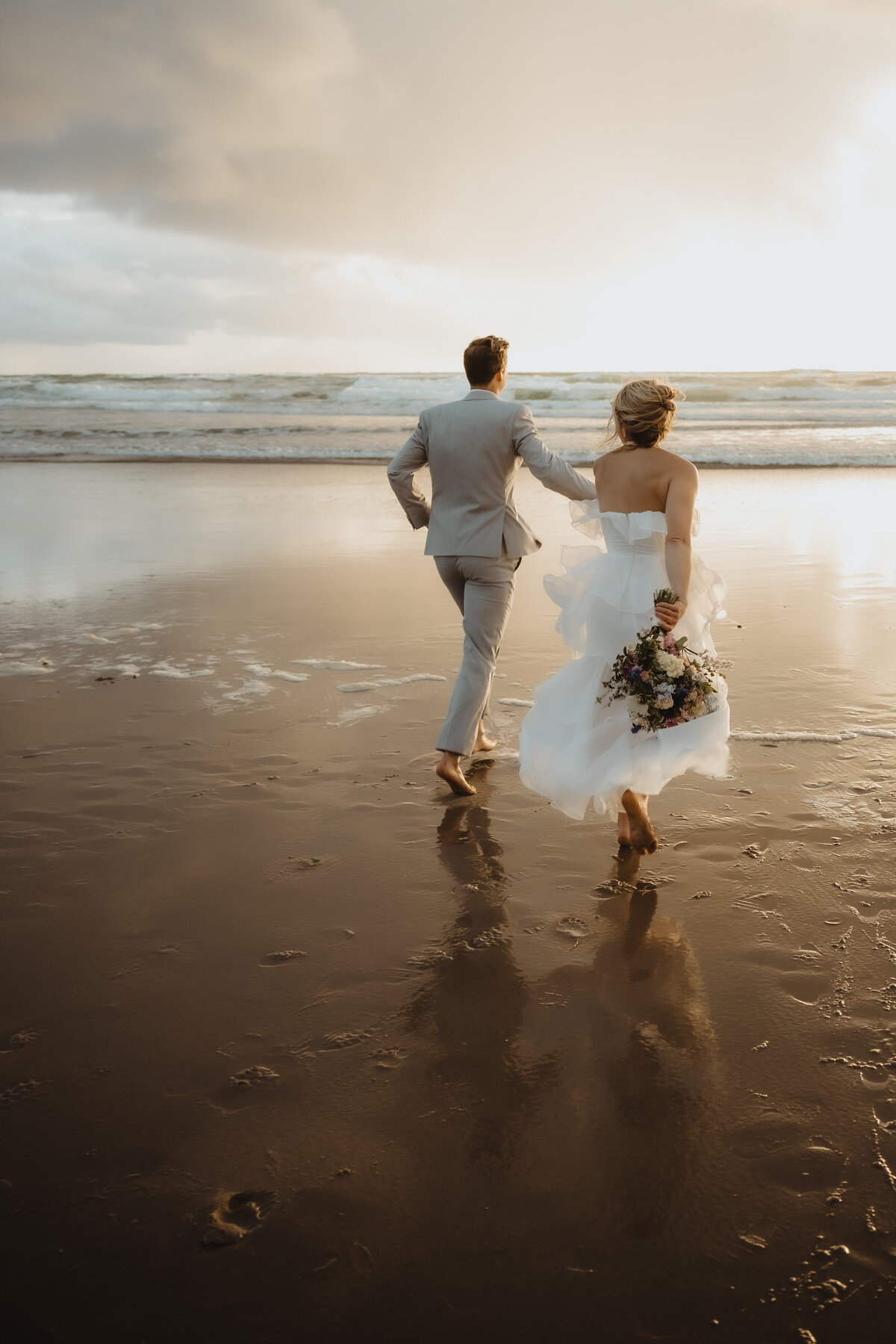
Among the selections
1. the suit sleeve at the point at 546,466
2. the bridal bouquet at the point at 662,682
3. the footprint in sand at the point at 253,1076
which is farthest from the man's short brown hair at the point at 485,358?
the footprint in sand at the point at 253,1076

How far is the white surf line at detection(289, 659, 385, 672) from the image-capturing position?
6.19 metres

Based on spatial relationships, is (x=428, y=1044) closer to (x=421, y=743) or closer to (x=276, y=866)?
(x=276, y=866)

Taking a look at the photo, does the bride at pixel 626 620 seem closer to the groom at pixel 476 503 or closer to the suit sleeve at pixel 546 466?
the suit sleeve at pixel 546 466

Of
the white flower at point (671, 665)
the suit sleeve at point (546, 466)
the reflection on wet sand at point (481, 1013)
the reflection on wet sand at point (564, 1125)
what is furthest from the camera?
the suit sleeve at point (546, 466)

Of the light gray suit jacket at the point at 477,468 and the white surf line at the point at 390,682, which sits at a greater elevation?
the light gray suit jacket at the point at 477,468

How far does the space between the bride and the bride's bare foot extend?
0.51 metres

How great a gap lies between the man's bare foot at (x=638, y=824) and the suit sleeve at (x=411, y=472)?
174 cm

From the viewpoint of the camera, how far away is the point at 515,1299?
1857 mm

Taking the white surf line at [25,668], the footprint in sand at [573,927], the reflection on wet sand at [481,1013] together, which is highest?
the white surf line at [25,668]

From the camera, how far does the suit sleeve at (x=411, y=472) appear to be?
15.0ft

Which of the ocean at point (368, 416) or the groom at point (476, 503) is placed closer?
the groom at point (476, 503)

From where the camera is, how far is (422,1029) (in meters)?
2.68

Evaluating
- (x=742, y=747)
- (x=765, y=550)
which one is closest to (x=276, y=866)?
(x=742, y=747)

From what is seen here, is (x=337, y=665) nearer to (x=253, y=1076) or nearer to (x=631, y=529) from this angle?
(x=631, y=529)
